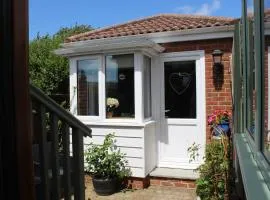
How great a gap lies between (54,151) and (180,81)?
15.2 ft

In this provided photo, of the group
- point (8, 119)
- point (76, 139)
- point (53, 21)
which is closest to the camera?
point (8, 119)

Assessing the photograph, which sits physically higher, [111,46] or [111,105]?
[111,46]

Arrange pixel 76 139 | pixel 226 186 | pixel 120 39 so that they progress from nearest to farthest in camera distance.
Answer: pixel 76 139 < pixel 226 186 < pixel 120 39

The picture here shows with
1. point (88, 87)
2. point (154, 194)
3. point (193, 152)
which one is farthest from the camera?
point (88, 87)

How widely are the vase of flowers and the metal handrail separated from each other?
362 cm

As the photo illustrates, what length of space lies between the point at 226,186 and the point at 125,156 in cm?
241

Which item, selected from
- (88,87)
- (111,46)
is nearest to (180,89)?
(111,46)

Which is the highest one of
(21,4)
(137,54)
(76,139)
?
(137,54)

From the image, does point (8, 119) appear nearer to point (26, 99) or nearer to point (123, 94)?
point (26, 99)

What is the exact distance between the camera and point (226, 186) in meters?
4.96

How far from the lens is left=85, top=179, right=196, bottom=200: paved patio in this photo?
613 cm

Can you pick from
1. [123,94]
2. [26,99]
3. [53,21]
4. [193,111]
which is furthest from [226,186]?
[53,21]

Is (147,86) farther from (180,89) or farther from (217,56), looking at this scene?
(217,56)

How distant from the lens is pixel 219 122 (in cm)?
647
